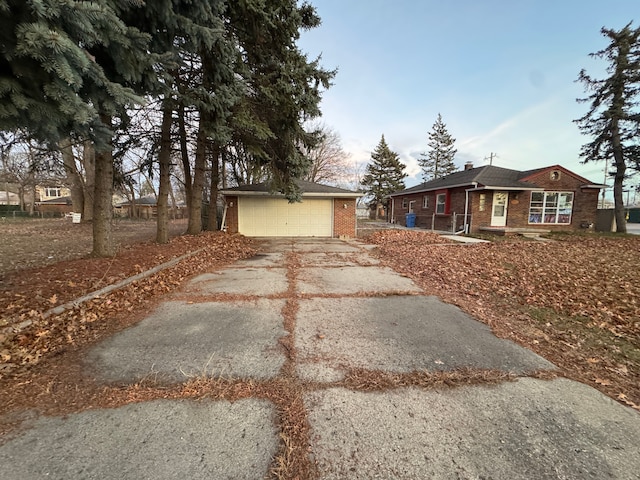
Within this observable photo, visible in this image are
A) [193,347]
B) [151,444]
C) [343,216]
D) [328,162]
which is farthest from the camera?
[328,162]

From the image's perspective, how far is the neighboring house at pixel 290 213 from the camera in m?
→ 13.5

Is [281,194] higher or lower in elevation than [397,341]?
higher

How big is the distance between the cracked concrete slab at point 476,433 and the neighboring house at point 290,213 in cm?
1178

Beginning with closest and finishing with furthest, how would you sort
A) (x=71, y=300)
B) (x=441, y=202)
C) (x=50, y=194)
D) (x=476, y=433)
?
1. (x=476, y=433)
2. (x=71, y=300)
3. (x=441, y=202)
4. (x=50, y=194)

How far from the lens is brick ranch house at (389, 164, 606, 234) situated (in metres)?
15.3

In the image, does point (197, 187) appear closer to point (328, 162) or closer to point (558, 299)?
point (558, 299)

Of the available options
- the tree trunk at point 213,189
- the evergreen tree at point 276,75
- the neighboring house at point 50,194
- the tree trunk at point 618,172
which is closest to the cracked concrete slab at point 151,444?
the evergreen tree at point 276,75

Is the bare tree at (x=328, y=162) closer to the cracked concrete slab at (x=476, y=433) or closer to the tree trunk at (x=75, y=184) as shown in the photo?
the tree trunk at (x=75, y=184)

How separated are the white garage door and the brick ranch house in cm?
795

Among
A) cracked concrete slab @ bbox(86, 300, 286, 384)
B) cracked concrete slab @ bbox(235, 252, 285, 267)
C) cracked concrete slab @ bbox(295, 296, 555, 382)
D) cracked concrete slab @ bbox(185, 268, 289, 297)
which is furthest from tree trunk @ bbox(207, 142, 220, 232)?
cracked concrete slab @ bbox(295, 296, 555, 382)

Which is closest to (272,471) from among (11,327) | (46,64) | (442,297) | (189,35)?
(11,327)

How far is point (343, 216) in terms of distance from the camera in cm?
1408

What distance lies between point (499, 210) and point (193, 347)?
56.8ft

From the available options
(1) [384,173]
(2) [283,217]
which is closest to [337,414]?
(2) [283,217]
